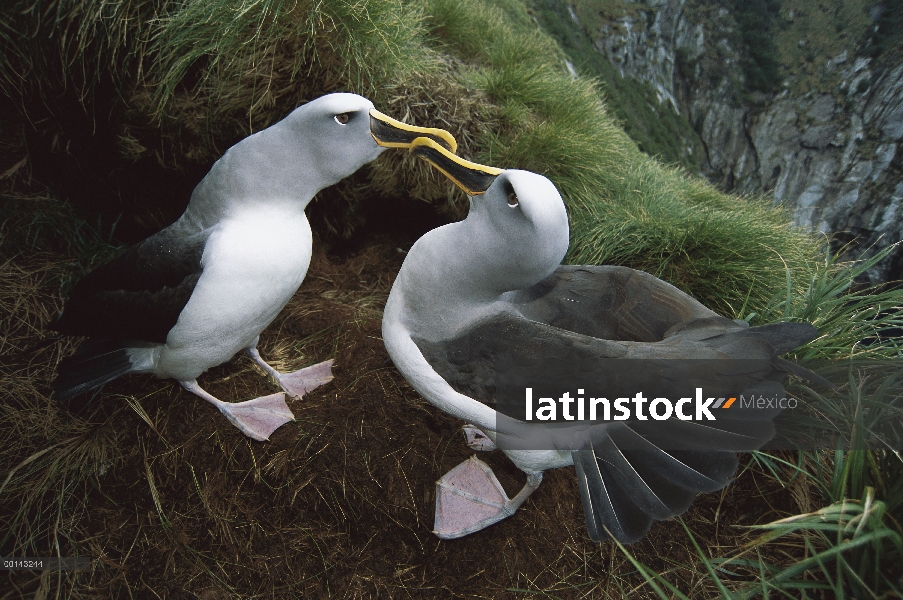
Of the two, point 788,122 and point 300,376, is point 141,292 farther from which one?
point 788,122

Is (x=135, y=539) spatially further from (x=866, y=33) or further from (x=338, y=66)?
(x=866, y=33)

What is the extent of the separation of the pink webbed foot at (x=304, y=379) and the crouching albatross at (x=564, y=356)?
86 centimetres

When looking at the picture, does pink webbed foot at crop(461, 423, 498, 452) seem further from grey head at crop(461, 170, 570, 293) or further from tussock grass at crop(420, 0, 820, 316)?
tussock grass at crop(420, 0, 820, 316)

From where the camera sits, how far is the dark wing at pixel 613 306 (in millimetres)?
2207

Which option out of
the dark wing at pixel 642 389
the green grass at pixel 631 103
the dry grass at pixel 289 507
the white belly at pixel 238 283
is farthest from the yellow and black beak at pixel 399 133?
the green grass at pixel 631 103

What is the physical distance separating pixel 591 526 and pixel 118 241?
406 cm

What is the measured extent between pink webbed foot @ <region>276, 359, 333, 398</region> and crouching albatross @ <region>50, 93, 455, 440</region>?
18.9 inches

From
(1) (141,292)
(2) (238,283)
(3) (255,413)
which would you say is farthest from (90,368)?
(2) (238,283)

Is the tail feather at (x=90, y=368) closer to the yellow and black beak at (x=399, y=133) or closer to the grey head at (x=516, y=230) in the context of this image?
the yellow and black beak at (x=399, y=133)

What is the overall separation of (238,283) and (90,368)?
1.00 metres

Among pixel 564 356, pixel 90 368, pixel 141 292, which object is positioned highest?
pixel 564 356

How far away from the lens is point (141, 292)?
2365 mm

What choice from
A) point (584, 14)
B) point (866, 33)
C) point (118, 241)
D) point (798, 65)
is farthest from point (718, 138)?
point (118, 241)

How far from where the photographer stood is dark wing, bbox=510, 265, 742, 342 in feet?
7.24
